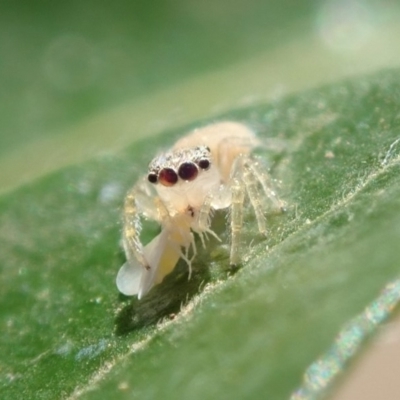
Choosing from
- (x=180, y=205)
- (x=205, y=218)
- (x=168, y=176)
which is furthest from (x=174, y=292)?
(x=168, y=176)

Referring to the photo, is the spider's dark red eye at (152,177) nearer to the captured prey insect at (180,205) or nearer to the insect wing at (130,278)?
the captured prey insect at (180,205)

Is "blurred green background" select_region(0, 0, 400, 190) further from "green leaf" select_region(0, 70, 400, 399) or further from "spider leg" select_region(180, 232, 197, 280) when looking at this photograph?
"spider leg" select_region(180, 232, 197, 280)

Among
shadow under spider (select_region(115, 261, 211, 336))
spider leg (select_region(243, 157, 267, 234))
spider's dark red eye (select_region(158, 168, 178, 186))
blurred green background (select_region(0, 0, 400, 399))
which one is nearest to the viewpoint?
blurred green background (select_region(0, 0, 400, 399))

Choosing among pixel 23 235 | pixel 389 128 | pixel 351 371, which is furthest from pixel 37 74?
pixel 351 371

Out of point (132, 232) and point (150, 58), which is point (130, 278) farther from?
point (150, 58)

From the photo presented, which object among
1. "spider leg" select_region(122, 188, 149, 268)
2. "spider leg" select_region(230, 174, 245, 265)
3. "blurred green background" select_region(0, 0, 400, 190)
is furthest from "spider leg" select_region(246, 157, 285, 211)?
"blurred green background" select_region(0, 0, 400, 190)
